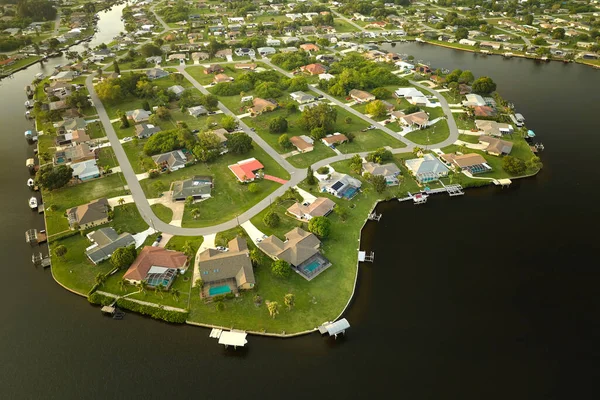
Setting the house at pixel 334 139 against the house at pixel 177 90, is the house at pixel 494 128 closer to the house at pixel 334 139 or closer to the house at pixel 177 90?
the house at pixel 334 139

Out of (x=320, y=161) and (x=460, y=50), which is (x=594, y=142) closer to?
(x=320, y=161)

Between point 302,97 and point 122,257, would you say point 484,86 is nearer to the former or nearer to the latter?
point 302,97

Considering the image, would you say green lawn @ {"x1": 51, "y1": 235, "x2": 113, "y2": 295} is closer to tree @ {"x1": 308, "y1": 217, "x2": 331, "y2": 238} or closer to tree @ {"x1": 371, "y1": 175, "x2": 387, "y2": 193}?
tree @ {"x1": 308, "y1": 217, "x2": 331, "y2": 238}

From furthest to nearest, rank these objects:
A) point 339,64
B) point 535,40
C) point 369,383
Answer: point 535,40, point 339,64, point 369,383

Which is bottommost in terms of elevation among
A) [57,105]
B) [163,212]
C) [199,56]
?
[163,212]

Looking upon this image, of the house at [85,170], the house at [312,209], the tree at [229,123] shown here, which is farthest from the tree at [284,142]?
the house at [85,170]

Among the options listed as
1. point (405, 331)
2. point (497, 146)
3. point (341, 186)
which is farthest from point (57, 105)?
point (497, 146)

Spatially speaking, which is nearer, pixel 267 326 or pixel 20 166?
pixel 267 326

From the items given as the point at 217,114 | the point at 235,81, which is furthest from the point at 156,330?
the point at 235,81
